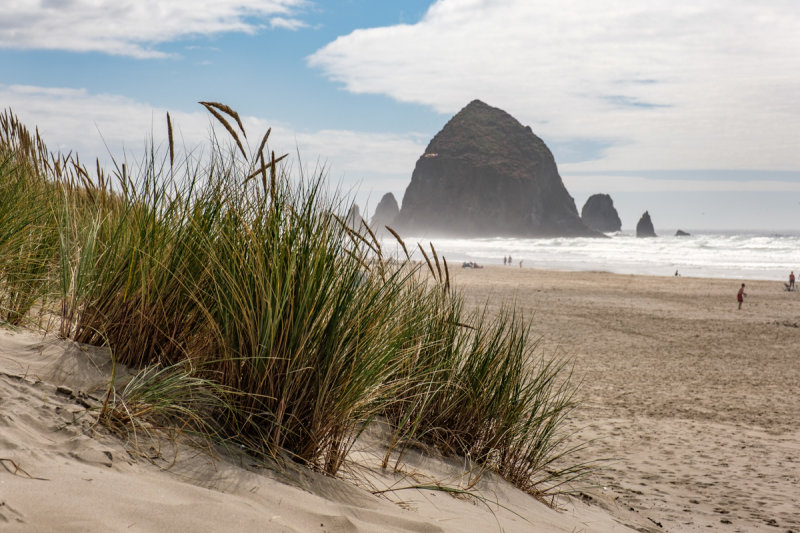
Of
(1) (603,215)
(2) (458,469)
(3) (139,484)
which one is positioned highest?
(1) (603,215)

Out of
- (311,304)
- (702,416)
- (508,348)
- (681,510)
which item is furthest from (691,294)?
(311,304)

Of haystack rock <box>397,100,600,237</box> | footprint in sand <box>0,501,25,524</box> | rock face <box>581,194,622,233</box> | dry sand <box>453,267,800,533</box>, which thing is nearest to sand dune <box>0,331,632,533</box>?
footprint in sand <box>0,501,25,524</box>

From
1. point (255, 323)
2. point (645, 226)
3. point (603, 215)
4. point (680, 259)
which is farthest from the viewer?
point (603, 215)

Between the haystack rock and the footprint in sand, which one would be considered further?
the haystack rock

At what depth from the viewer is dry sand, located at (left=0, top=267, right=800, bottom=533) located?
1661 mm

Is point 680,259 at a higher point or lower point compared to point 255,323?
higher

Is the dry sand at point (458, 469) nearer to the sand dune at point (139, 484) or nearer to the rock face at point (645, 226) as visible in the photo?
the sand dune at point (139, 484)

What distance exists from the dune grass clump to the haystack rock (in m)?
130

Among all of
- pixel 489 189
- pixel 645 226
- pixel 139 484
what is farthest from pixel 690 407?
pixel 645 226

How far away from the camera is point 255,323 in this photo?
7.56 feet

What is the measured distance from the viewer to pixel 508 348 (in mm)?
3615

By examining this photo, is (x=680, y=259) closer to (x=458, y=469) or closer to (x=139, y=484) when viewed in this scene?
(x=458, y=469)

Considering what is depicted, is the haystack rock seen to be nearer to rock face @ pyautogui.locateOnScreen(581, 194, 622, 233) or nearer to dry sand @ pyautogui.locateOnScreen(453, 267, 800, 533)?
rock face @ pyautogui.locateOnScreen(581, 194, 622, 233)

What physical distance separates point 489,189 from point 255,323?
142m
